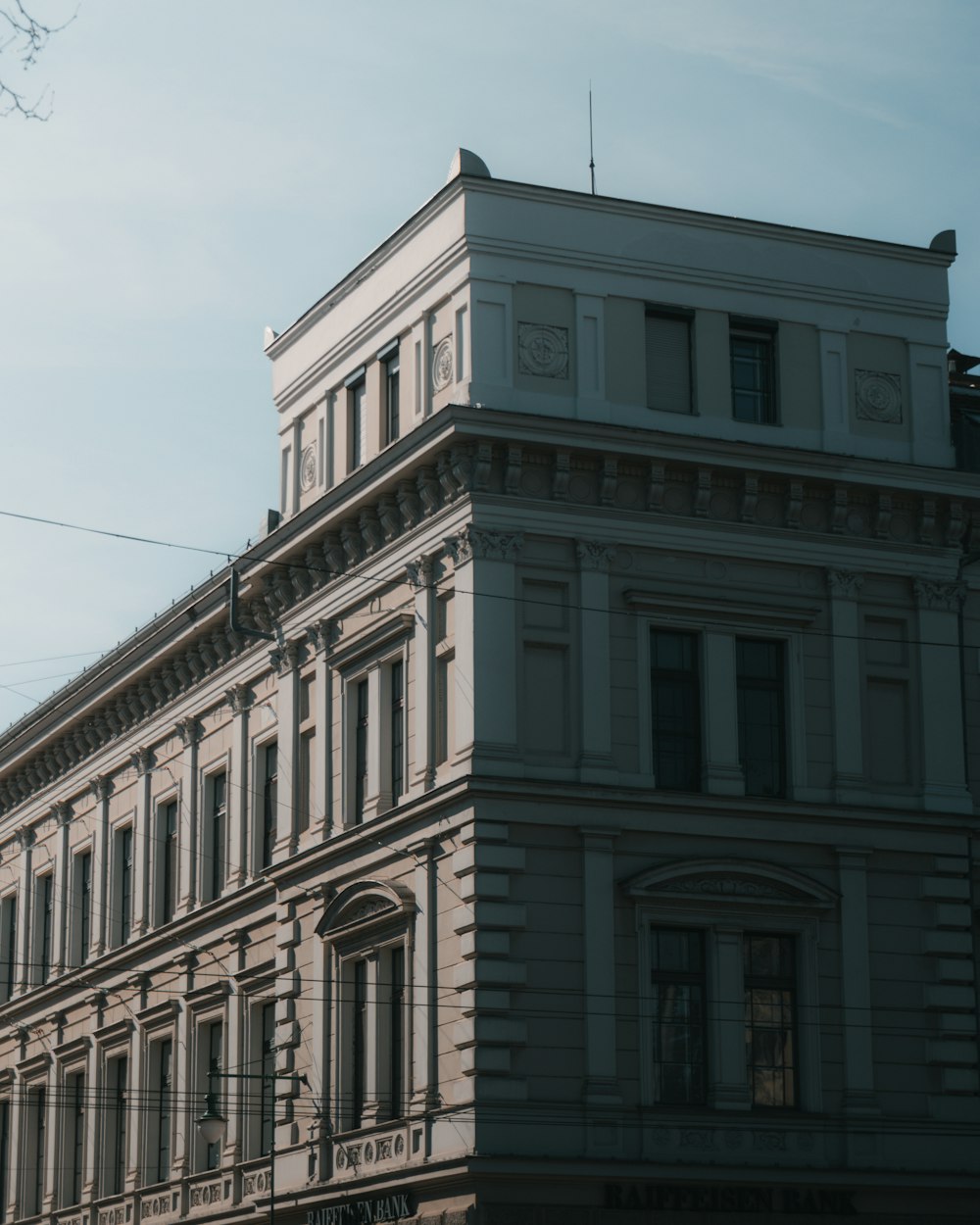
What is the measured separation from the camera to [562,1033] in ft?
122

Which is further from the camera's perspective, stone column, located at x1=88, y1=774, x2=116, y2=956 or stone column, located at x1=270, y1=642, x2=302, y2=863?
stone column, located at x1=88, y1=774, x2=116, y2=956

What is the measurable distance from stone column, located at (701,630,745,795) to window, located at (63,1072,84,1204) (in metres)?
20.1

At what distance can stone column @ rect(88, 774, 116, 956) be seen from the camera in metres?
53.6

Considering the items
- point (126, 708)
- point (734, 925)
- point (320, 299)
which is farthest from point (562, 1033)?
Answer: point (126, 708)

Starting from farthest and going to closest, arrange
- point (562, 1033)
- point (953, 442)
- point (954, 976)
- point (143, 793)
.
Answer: point (143, 793) → point (953, 442) → point (954, 976) → point (562, 1033)

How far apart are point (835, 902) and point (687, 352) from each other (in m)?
9.44

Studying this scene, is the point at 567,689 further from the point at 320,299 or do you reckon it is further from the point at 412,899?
the point at 320,299

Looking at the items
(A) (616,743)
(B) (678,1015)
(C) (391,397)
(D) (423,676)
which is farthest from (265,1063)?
(C) (391,397)

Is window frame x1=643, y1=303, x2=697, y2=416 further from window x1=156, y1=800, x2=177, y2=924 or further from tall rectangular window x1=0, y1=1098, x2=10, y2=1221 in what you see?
tall rectangular window x1=0, y1=1098, x2=10, y2=1221

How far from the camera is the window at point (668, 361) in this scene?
4094 cm

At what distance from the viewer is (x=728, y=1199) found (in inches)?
1465

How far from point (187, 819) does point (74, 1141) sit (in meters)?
8.55

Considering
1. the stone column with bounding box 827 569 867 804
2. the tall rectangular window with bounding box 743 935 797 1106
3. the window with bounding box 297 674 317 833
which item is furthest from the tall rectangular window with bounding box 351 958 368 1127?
the stone column with bounding box 827 569 867 804

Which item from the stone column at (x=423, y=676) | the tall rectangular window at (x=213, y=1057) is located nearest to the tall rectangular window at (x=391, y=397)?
the stone column at (x=423, y=676)
